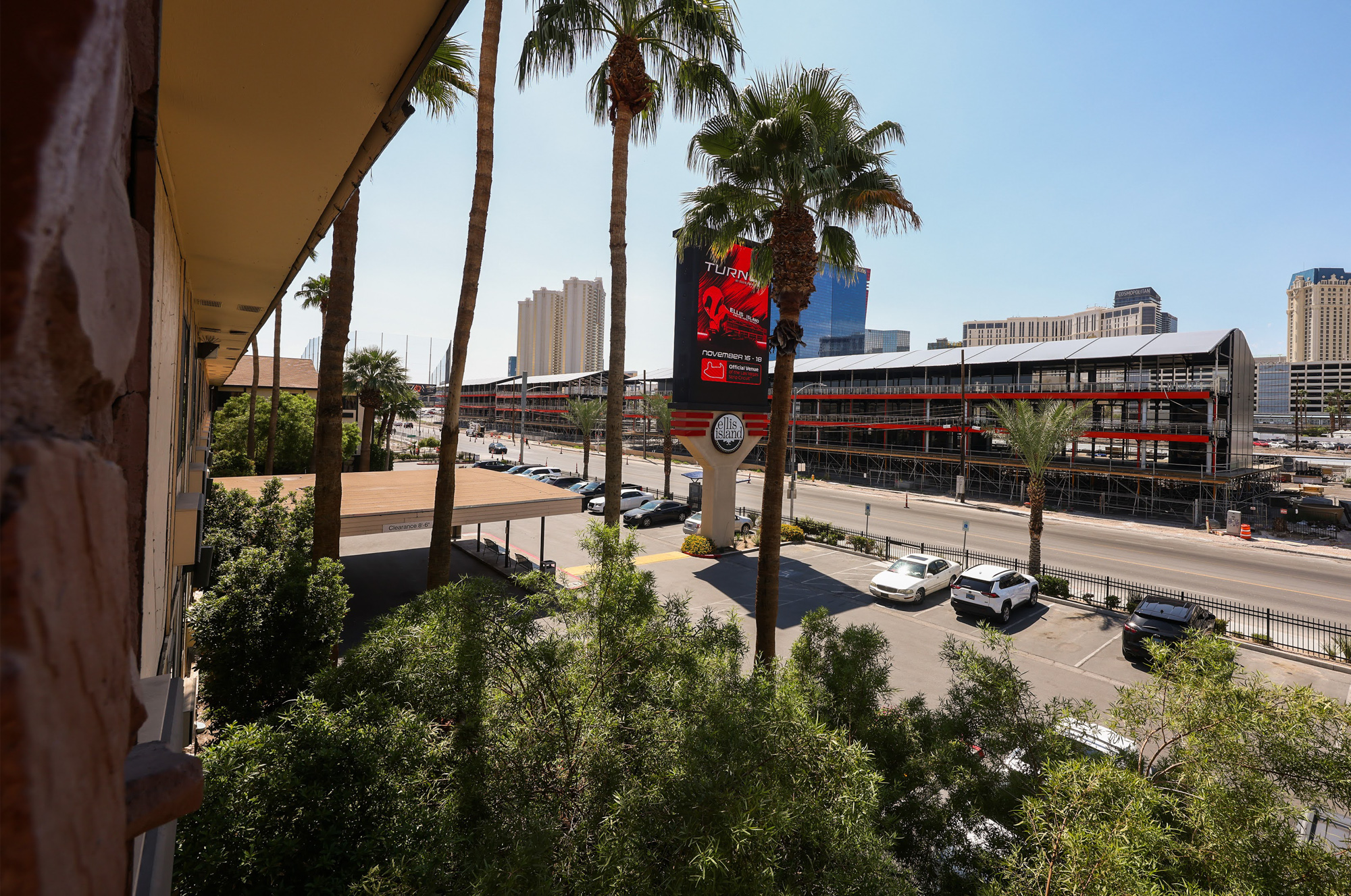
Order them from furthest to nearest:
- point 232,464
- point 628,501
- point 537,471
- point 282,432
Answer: point 537,471 → point 628,501 → point 282,432 → point 232,464

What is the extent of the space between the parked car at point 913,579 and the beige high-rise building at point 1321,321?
197675mm

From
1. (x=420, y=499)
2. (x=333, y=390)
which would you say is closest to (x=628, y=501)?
(x=420, y=499)

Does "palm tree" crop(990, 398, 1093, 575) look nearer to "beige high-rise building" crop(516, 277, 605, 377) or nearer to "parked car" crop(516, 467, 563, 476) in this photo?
"parked car" crop(516, 467, 563, 476)

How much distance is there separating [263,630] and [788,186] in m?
9.92

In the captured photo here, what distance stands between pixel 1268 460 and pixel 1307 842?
216 feet

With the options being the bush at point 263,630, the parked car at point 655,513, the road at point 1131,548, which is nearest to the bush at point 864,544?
the road at point 1131,548

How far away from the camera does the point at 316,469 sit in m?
8.69

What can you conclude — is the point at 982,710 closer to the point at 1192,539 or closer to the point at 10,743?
the point at 10,743

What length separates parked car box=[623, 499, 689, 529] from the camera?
28.7m

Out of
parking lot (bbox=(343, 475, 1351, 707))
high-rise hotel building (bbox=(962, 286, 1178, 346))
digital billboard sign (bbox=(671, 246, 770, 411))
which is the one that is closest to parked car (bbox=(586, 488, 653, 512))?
parking lot (bbox=(343, 475, 1351, 707))

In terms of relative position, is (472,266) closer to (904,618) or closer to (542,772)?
(542,772)

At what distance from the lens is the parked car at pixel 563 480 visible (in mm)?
38031

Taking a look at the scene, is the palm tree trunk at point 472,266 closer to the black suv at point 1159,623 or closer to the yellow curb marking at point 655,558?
the yellow curb marking at point 655,558

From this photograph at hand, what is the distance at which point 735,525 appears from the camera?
25125mm
